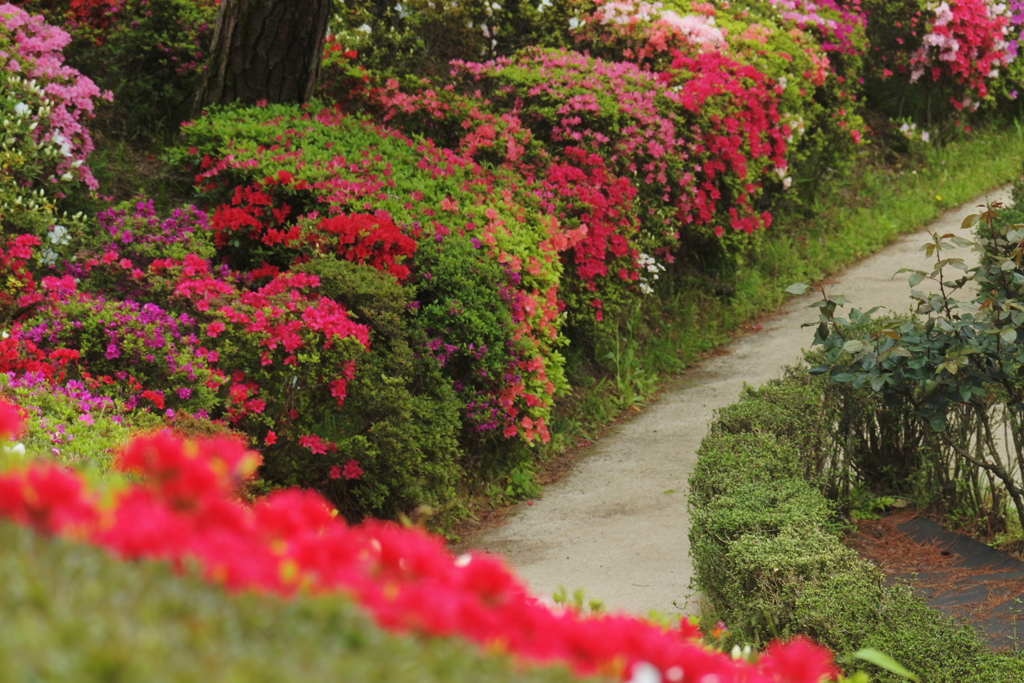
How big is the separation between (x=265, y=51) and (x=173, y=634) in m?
6.12

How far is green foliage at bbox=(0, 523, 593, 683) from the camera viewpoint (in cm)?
84

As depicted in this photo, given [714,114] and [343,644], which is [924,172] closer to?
[714,114]

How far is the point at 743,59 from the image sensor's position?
8930 millimetres

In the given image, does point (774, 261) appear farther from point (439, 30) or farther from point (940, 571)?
point (940, 571)

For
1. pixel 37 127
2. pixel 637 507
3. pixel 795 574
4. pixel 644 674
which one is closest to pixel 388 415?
pixel 637 507

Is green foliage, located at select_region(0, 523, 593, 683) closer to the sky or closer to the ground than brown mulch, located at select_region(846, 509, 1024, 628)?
closer to the sky

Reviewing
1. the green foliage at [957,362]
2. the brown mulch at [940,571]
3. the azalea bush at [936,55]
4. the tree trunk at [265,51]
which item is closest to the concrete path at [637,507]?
the brown mulch at [940,571]

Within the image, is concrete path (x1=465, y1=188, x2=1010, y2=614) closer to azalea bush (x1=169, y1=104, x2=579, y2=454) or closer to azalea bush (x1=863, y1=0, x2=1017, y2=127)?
azalea bush (x1=169, y1=104, x2=579, y2=454)

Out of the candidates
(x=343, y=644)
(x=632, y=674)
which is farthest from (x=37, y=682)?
(x=632, y=674)

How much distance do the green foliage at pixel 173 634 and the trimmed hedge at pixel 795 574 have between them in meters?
2.53

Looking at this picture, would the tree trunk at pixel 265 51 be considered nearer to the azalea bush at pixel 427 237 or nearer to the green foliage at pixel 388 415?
the azalea bush at pixel 427 237

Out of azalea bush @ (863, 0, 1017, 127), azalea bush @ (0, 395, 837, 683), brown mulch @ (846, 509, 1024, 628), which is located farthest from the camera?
azalea bush @ (863, 0, 1017, 127)

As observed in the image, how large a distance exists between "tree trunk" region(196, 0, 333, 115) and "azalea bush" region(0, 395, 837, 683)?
5652 mm

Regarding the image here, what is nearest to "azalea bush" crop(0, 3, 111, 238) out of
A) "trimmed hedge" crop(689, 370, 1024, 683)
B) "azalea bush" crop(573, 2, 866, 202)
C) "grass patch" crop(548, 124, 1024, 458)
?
"grass patch" crop(548, 124, 1024, 458)
